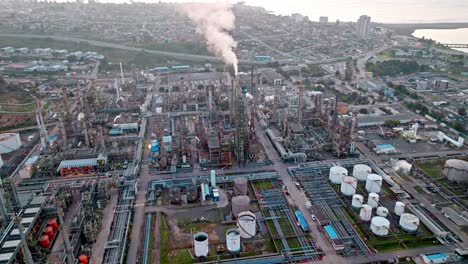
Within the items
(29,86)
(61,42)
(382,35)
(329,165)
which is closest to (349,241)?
(329,165)

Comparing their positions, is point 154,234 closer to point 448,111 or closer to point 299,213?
point 299,213

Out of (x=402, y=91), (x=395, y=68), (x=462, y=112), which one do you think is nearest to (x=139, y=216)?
(x=462, y=112)

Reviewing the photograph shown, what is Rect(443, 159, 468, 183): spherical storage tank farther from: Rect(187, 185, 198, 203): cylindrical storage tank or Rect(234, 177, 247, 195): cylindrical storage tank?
Rect(187, 185, 198, 203): cylindrical storage tank

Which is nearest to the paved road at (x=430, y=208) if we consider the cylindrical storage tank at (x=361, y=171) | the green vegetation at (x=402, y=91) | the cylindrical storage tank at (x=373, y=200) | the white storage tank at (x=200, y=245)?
the cylindrical storage tank at (x=361, y=171)

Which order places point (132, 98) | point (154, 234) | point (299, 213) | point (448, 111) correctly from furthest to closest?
point (132, 98) → point (448, 111) → point (299, 213) → point (154, 234)

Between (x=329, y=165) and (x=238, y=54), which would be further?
(x=238, y=54)

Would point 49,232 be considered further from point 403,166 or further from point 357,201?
point 403,166

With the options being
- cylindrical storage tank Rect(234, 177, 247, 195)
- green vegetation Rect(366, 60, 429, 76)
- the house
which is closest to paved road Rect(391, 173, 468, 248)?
cylindrical storage tank Rect(234, 177, 247, 195)
